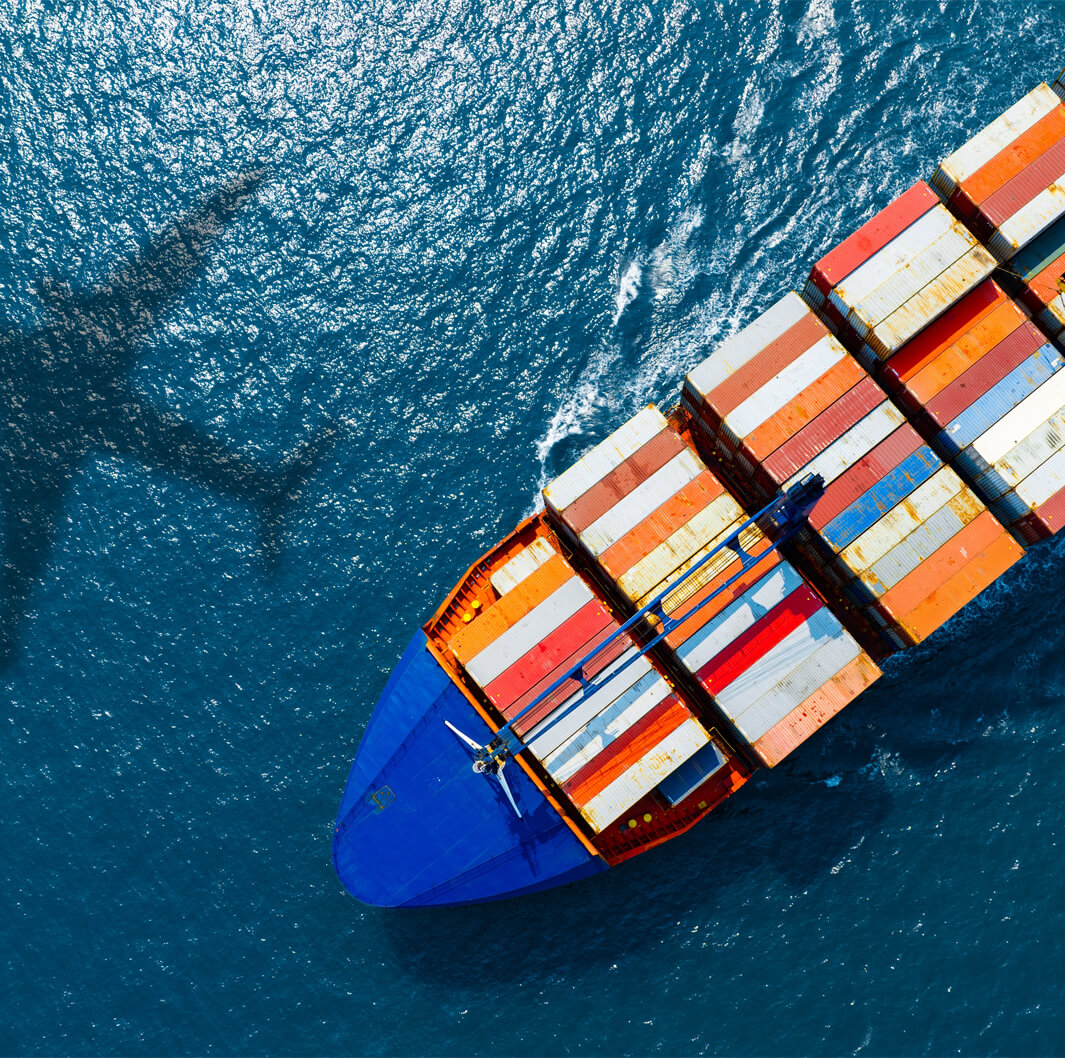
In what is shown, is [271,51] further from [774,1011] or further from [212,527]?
[774,1011]

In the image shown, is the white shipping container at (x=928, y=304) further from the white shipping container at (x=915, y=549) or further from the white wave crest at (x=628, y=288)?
the white wave crest at (x=628, y=288)

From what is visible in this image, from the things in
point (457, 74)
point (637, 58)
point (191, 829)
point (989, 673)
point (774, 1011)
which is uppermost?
point (457, 74)

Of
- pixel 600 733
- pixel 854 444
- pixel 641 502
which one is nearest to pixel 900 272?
pixel 854 444

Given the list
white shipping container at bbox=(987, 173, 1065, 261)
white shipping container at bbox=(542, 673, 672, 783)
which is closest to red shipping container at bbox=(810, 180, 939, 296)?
white shipping container at bbox=(987, 173, 1065, 261)

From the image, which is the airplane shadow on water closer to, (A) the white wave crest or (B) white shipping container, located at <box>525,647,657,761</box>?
(A) the white wave crest

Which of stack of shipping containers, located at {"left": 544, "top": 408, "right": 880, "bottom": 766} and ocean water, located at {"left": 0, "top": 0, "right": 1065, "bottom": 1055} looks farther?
ocean water, located at {"left": 0, "top": 0, "right": 1065, "bottom": 1055}

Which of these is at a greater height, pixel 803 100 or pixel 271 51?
pixel 271 51

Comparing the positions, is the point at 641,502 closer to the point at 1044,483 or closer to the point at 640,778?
the point at 640,778

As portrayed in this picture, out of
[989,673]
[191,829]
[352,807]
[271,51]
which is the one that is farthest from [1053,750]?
[271,51]
